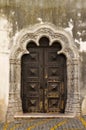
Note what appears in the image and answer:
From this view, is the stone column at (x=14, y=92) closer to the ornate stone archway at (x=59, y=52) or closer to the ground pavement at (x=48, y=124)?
the ornate stone archway at (x=59, y=52)

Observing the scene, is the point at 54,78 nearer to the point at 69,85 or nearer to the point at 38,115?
the point at 69,85

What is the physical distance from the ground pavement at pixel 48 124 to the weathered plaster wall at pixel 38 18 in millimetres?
1001

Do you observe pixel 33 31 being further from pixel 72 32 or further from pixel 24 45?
pixel 72 32

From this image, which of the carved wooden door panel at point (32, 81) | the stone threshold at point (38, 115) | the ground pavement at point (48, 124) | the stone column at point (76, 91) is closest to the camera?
the ground pavement at point (48, 124)

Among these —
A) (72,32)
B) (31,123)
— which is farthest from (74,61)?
(31,123)

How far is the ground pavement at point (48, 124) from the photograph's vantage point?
29.4 ft

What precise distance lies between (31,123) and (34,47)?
249cm

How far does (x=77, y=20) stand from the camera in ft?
33.6

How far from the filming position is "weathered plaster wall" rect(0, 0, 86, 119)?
33.3ft

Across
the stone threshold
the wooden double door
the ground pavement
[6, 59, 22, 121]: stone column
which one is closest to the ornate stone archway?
[6, 59, 22, 121]: stone column

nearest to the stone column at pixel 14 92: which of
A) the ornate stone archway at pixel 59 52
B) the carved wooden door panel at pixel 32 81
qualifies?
the ornate stone archway at pixel 59 52

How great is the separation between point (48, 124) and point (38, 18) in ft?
10.9

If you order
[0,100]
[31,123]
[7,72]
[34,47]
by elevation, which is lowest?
[31,123]

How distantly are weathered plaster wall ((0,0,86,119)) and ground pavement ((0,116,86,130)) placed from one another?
1.00 meters
